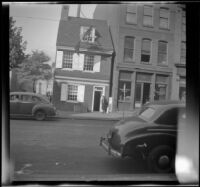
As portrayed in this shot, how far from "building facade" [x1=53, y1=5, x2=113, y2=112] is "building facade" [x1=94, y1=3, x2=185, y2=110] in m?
0.20

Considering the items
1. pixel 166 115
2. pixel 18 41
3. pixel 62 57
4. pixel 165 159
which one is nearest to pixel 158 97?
pixel 166 115

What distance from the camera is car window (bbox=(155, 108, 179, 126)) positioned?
182 inches

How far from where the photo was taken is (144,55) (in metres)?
5.08

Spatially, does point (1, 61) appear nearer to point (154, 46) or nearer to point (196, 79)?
point (154, 46)

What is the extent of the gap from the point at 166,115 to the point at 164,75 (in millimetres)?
764

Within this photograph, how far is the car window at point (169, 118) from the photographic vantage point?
463cm

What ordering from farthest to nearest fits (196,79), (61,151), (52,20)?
(61,151)
(52,20)
(196,79)

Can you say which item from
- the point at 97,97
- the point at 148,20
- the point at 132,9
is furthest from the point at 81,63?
the point at 148,20

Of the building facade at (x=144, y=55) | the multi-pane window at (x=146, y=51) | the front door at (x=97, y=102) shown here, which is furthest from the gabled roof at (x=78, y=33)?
the front door at (x=97, y=102)

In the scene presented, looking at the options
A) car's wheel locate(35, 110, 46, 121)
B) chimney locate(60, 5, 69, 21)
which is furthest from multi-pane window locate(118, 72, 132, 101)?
car's wheel locate(35, 110, 46, 121)

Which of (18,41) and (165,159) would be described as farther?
(165,159)

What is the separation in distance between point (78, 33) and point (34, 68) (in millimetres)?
1061

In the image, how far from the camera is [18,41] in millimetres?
4324

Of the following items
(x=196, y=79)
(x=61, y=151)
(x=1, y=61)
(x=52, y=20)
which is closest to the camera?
(x=1, y=61)
